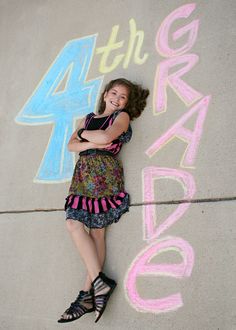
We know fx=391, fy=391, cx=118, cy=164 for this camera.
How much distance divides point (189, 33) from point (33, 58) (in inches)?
70.3

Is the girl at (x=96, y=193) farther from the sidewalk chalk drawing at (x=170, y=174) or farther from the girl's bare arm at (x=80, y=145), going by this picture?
the sidewalk chalk drawing at (x=170, y=174)

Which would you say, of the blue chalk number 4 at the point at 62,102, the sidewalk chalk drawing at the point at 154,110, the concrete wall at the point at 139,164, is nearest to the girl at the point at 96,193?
the concrete wall at the point at 139,164

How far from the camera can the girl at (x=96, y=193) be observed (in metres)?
2.67

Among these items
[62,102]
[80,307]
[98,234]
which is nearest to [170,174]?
[98,234]

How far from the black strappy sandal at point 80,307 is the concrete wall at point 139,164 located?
0.15 metres

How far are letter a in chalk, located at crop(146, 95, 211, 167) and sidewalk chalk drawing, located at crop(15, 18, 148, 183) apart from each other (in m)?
0.75

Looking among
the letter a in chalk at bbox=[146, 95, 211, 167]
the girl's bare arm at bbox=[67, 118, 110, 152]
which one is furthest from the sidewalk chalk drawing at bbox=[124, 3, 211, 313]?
the girl's bare arm at bbox=[67, 118, 110, 152]

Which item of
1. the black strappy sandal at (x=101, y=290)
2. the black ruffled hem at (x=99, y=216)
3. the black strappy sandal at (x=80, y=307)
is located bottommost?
the black strappy sandal at (x=80, y=307)

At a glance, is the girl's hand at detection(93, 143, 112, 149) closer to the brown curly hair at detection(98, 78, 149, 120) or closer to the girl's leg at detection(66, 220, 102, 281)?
the brown curly hair at detection(98, 78, 149, 120)

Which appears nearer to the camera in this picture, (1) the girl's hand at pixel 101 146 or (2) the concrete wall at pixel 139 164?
(2) the concrete wall at pixel 139 164

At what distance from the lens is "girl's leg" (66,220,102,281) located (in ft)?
8.70

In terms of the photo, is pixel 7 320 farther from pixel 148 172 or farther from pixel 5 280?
pixel 148 172

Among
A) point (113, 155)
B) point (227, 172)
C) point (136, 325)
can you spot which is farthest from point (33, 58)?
point (136, 325)

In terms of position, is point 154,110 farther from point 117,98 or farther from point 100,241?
point 100,241
